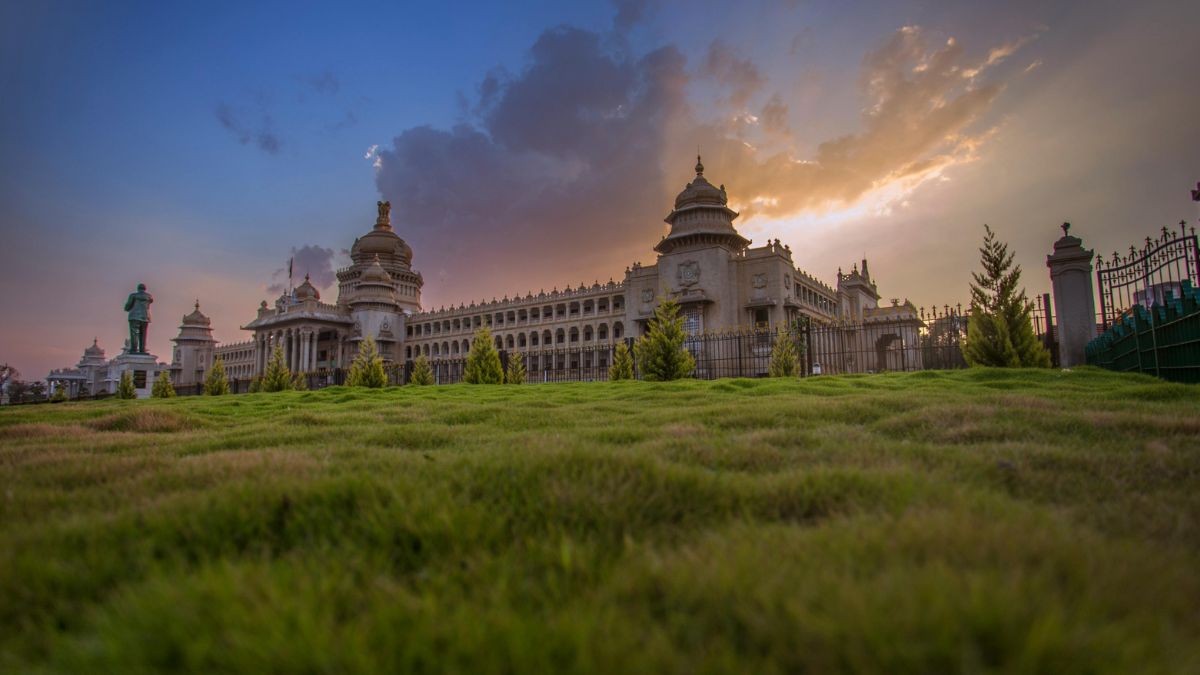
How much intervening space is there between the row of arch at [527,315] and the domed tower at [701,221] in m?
10.8

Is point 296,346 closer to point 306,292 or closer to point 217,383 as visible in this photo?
point 306,292

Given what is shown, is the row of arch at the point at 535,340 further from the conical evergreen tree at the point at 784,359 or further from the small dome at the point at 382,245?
the conical evergreen tree at the point at 784,359

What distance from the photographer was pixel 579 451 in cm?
326

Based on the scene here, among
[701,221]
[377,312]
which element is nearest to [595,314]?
[701,221]

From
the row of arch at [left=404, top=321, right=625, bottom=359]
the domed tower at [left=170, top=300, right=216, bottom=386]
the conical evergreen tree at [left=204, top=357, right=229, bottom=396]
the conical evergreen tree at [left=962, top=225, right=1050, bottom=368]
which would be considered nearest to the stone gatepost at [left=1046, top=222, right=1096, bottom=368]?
the conical evergreen tree at [left=962, top=225, right=1050, bottom=368]

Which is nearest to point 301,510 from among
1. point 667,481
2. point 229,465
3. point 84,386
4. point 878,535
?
point 229,465

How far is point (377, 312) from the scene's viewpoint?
6669cm

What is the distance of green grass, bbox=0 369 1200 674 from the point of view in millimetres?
1391

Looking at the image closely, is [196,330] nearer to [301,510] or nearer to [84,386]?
[84,386]

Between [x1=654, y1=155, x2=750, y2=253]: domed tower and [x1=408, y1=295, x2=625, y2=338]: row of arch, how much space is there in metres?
10.8

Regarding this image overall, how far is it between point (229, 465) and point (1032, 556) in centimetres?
409

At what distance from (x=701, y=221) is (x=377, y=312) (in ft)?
132

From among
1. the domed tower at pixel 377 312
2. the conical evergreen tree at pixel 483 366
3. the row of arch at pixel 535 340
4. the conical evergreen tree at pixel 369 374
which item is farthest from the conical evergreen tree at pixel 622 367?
the domed tower at pixel 377 312

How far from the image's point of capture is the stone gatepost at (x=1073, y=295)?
49.4ft
